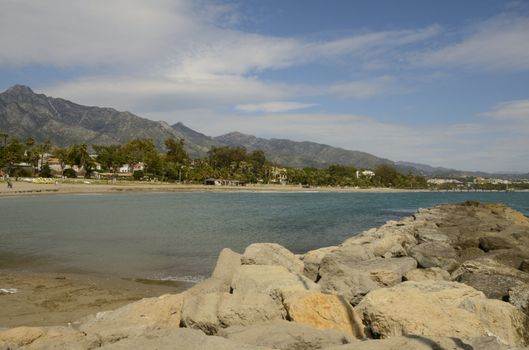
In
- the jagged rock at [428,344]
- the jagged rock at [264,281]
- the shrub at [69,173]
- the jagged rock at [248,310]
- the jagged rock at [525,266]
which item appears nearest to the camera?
the jagged rock at [428,344]

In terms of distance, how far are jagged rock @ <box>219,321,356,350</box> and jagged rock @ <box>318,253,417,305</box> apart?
2.26m

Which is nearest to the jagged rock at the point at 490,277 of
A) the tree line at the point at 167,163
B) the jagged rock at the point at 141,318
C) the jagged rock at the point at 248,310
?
the jagged rock at the point at 248,310

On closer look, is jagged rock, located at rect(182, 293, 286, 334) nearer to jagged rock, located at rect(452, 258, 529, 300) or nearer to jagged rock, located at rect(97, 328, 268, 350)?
jagged rock, located at rect(97, 328, 268, 350)

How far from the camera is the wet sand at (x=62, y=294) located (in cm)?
908

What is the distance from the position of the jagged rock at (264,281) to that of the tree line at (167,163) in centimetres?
9007

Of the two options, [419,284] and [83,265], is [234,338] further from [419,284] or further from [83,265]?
[83,265]

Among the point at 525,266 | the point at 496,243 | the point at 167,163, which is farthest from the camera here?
the point at 167,163

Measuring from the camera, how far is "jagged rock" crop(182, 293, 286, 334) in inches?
244

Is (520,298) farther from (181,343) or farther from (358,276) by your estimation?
(181,343)

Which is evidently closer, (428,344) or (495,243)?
(428,344)

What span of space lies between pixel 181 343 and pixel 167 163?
117m

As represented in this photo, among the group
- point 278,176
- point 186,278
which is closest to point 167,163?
point 278,176

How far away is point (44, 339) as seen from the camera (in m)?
5.80

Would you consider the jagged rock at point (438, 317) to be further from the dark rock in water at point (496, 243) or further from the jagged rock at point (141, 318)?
the dark rock in water at point (496, 243)
